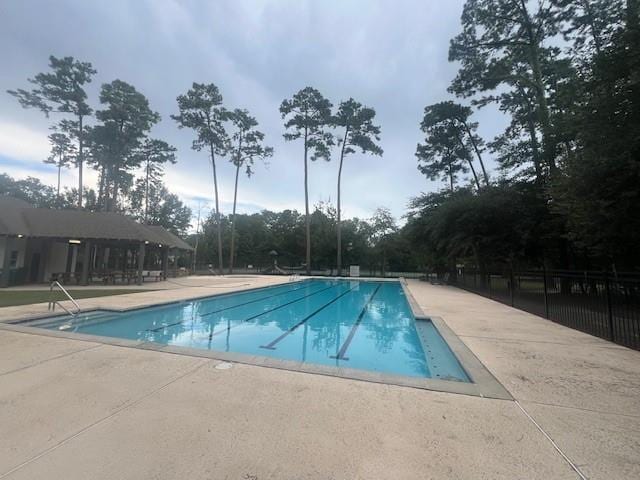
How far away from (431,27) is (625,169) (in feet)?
28.4

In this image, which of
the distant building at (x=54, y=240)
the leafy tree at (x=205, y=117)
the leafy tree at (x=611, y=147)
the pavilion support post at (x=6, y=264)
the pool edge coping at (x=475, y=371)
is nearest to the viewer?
the pool edge coping at (x=475, y=371)

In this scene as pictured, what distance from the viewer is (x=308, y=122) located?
1018 inches

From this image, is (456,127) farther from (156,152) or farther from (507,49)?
(156,152)

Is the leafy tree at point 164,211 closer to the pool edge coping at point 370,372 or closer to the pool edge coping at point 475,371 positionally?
the pool edge coping at point 370,372

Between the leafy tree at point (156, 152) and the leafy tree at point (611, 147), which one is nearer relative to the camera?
the leafy tree at point (611, 147)

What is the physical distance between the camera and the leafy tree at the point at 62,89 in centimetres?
1802

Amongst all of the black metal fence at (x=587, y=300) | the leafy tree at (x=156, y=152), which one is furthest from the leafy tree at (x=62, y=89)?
the black metal fence at (x=587, y=300)

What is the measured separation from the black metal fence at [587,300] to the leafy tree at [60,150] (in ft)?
95.1

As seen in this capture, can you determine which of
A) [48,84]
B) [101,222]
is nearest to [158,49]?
[101,222]

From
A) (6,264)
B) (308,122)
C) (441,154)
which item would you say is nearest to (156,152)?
(308,122)

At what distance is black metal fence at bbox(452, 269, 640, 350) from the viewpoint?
16.0ft

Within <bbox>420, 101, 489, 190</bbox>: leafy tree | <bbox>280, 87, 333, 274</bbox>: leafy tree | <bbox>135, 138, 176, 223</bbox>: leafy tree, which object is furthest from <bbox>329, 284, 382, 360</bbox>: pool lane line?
<bbox>135, 138, 176, 223</bbox>: leafy tree

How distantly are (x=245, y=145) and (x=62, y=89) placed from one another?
13.1 metres

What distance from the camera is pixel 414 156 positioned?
23.3 meters
